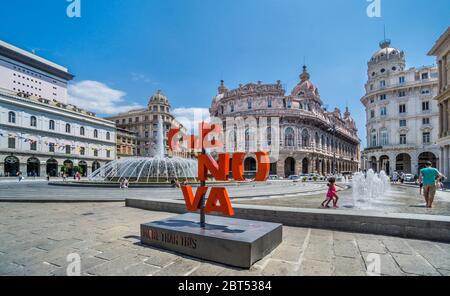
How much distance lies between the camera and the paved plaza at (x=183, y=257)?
3.68 metres

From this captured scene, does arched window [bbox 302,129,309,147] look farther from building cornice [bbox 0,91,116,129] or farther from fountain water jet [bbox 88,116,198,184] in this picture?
building cornice [bbox 0,91,116,129]

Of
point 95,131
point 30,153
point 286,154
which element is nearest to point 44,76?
point 95,131

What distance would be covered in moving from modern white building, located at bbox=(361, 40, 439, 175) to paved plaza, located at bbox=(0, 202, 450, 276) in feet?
167

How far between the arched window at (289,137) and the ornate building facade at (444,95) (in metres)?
25.3

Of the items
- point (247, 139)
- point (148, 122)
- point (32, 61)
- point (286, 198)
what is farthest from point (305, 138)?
point (32, 61)

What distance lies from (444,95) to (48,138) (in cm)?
6470

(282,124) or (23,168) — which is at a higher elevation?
(282,124)

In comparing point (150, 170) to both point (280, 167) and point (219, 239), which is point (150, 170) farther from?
point (280, 167)

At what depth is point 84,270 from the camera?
12.2 ft

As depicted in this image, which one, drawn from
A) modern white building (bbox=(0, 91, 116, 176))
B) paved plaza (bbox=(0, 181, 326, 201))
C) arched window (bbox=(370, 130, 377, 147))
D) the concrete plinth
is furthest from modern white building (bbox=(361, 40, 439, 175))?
modern white building (bbox=(0, 91, 116, 176))

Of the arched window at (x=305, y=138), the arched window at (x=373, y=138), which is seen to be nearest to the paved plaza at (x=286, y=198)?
the arched window at (x=305, y=138)

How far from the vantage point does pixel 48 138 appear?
4541 centimetres
